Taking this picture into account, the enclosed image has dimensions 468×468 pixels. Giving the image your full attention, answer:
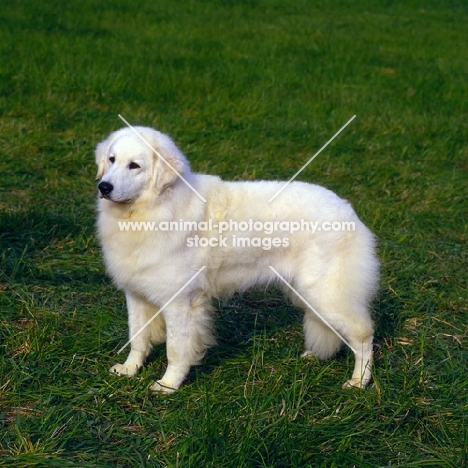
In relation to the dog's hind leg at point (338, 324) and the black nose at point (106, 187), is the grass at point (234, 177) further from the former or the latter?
the black nose at point (106, 187)

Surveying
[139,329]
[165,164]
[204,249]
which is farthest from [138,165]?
[139,329]

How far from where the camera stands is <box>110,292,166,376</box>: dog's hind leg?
372cm

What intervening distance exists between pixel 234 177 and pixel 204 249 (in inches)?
122

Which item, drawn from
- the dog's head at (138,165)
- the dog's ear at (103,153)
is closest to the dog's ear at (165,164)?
the dog's head at (138,165)

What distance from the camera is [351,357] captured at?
157 inches

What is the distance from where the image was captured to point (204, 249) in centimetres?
364

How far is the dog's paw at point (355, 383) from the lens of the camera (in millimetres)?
3646

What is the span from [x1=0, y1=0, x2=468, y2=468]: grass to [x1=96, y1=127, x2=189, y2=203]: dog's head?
82cm

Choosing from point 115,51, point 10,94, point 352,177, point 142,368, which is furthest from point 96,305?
point 115,51

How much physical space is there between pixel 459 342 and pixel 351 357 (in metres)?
0.62

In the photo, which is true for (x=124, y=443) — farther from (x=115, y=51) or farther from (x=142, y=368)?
(x=115, y=51)

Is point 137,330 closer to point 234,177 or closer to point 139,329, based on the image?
point 139,329

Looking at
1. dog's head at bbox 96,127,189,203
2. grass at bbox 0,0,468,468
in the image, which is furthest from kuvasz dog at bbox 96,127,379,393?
grass at bbox 0,0,468,468

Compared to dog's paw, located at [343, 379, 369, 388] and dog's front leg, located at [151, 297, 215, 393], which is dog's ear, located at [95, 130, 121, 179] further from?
dog's paw, located at [343, 379, 369, 388]
